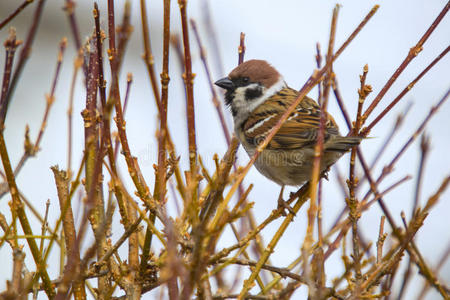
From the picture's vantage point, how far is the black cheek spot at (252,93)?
3.05 metres

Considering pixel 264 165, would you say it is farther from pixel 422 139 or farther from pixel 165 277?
pixel 165 277

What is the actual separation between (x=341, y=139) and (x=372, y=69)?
8.64ft

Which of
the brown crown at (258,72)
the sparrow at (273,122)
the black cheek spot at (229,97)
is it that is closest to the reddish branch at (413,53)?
the sparrow at (273,122)

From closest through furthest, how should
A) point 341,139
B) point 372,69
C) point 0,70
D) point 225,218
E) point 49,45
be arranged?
1. point 225,218
2. point 341,139
3. point 372,69
4. point 0,70
5. point 49,45

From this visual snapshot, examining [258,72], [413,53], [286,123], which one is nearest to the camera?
[413,53]

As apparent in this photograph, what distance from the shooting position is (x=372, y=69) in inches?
182

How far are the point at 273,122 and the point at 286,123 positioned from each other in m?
0.08

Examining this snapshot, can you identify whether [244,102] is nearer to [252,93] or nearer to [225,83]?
[252,93]

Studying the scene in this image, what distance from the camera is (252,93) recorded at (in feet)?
10.1

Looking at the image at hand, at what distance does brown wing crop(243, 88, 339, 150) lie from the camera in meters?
2.78

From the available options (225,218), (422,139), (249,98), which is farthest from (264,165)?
(225,218)

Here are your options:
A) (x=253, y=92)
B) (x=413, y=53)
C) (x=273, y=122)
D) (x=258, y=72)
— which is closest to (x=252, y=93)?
(x=253, y=92)

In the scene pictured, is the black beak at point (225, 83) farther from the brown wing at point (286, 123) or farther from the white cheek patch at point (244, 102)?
the brown wing at point (286, 123)

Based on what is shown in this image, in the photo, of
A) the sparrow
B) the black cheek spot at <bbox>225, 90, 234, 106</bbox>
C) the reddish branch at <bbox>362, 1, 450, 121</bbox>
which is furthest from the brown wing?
the reddish branch at <bbox>362, 1, 450, 121</bbox>
